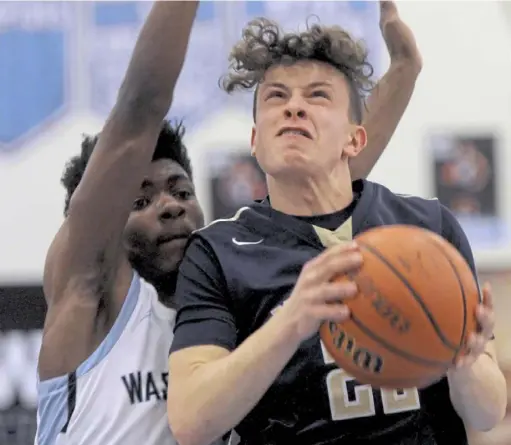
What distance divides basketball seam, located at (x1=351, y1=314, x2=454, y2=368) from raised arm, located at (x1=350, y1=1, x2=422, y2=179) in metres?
0.66

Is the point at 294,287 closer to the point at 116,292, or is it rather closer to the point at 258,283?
the point at 258,283

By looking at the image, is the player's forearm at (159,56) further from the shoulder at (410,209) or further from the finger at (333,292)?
the finger at (333,292)

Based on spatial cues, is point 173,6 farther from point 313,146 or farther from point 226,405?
→ point 226,405

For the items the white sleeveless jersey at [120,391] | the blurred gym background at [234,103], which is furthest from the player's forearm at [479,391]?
the blurred gym background at [234,103]

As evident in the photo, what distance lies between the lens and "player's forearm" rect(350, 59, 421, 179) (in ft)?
4.83

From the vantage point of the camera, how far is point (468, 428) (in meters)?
1.16

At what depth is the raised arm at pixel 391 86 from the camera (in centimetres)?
148

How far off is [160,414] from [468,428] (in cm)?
47

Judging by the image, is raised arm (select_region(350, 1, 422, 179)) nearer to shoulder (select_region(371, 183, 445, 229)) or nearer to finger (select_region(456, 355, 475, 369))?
shoulder (select_region(371, 183, 445, 229))

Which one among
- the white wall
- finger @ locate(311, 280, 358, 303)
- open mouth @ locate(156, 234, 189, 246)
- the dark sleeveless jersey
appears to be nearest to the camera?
finger @ locate(311, 280, 358, 303)

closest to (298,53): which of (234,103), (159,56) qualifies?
(159,56)

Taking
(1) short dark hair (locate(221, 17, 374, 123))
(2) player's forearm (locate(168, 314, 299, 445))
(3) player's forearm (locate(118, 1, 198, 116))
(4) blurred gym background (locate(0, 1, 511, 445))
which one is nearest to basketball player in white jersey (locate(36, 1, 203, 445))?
(3) player's forearm (locate(118, 1, 198, 116))

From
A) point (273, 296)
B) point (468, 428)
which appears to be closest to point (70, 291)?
point (273, 296)

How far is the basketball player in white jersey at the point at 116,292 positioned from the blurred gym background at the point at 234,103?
1191mm
